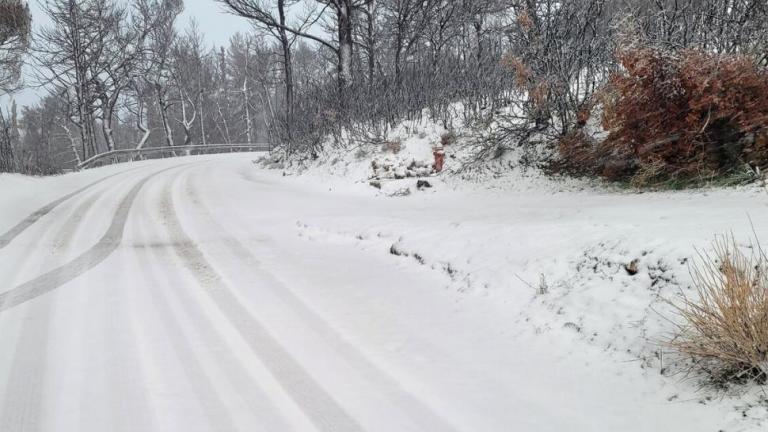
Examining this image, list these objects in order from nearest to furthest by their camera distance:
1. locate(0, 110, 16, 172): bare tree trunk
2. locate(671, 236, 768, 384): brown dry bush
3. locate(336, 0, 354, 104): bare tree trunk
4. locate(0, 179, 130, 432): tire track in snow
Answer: locate(671, 236, 768, 384): brown dry bush → locate(0, 179, 130, 432): tire track in snow → locate(0, 110, 16, 172): bare tree trunk → locate(336, 0, 354, 104): bare tree trunk

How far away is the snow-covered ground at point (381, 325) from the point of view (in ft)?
8.66

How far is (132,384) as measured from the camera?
2.92 m

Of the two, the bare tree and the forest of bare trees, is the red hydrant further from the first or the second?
the bare tree

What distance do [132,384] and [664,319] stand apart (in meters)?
3.54

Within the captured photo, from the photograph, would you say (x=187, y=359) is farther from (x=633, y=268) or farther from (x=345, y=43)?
(x=345, y=43)

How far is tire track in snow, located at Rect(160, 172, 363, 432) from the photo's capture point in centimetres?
265

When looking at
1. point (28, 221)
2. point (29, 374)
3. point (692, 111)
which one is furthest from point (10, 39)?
point (692, 111)

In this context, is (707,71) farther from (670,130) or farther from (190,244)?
(190,244)

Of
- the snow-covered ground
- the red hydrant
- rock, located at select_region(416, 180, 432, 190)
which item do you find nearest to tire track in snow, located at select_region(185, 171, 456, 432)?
the snow-covered ground

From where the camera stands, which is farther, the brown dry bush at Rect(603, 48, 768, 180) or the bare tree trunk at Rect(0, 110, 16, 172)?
the bare tree trunk at Rect(0, 110, 16, 172)

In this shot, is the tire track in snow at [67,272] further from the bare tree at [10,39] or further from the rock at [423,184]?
the bare tree at [10,39]

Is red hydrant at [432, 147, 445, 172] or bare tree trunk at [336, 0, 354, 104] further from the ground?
bare tree trunk at [336, 0, 354, 104]

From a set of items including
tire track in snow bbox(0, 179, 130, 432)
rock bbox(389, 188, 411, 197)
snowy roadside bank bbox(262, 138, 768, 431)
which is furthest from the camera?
rock bbox(389, 188, 411, 197)

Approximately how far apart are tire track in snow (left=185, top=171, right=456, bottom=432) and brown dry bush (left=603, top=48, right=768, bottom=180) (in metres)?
5.05
